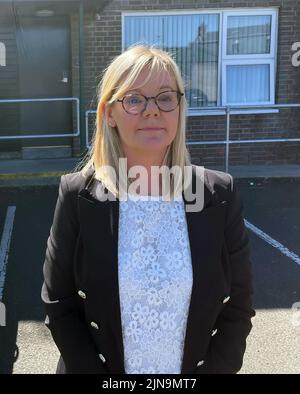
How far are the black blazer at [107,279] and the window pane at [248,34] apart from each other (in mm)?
8281

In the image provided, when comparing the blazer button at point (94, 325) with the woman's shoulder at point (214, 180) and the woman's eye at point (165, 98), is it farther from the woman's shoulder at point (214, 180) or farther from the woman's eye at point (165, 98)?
the woman's eye at point (165, 98)

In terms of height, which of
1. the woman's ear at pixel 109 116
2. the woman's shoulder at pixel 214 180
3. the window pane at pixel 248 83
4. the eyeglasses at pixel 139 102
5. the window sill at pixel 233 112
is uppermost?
the window pane at pixel 248 83

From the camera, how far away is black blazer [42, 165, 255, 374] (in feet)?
5.49

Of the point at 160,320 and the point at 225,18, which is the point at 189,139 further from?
the point at 160,320

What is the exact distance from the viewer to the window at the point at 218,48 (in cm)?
935

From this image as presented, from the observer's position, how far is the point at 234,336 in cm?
181

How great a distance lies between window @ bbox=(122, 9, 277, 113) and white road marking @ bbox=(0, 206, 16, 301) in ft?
12.8

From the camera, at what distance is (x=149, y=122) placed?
1.64 metres

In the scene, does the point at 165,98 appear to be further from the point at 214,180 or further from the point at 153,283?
the point at 153,283

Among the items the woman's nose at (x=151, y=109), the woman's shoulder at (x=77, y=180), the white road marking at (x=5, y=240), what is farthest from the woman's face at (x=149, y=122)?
the white road marking at (x=5, y=240)

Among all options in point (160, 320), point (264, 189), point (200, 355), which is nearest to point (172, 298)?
point (160, 320)

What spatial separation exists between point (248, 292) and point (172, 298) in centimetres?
30

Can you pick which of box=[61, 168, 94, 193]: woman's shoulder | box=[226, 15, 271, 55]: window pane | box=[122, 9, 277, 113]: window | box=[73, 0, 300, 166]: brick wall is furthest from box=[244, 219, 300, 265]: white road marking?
box=[226, 15, 271, 55]: window pane

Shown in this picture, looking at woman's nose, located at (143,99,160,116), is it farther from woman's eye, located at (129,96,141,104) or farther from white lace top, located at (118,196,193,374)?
white lace top, located at (118,196,193,374)
